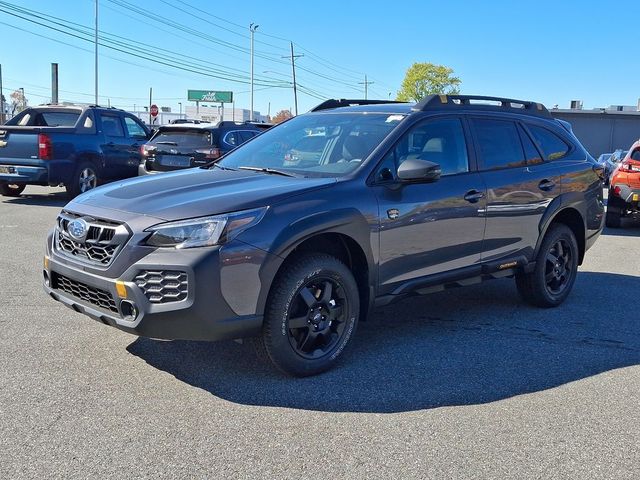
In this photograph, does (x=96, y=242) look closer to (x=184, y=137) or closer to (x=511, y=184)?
(x=511, y=184)

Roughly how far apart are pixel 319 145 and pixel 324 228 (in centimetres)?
112

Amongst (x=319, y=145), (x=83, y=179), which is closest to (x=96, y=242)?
(x=319, y=145)

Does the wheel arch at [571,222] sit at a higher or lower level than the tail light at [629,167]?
lower

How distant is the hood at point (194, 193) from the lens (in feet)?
12.4

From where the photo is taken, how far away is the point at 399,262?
4.58 metres

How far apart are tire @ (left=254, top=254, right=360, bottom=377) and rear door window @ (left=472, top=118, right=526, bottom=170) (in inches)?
73.7

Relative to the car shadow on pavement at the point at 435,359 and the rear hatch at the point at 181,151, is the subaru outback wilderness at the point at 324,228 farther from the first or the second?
the rear hatch at the point at 181,151

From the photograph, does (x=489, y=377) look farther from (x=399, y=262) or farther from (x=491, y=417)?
(x=399, y=262)

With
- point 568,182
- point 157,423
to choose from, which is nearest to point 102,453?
point 157,423

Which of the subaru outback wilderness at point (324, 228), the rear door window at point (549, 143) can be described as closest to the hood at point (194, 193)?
the subaru outback wilderness at point (324, 228)

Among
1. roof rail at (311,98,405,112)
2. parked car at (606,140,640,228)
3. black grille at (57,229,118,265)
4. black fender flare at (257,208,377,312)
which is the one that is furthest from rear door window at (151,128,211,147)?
black fender flare at (257,208,377,312)

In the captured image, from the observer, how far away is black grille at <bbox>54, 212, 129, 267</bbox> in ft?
12.3

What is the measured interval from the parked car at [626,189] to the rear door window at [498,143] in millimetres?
6600

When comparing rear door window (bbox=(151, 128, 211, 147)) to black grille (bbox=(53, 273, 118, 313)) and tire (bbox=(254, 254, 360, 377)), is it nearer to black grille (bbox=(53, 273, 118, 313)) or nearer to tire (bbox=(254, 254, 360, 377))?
black grille (bbox=(53, 273, 118, 313))
